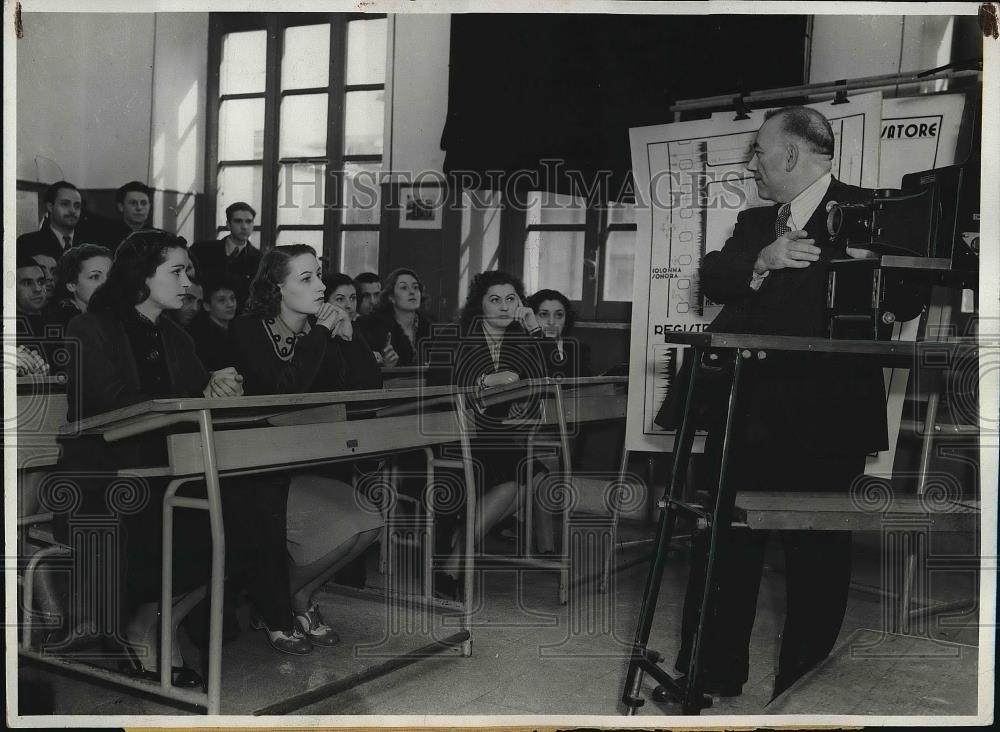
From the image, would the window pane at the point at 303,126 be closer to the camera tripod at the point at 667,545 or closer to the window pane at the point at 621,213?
the window pane at the point at 621,213

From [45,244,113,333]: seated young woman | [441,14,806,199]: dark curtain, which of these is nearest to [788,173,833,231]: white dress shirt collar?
[441,14,806,199]: dark curtain

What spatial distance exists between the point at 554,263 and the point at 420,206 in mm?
642

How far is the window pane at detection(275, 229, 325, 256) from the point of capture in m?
3.43

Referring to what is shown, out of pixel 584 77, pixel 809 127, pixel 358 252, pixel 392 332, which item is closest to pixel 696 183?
pixel 809 127

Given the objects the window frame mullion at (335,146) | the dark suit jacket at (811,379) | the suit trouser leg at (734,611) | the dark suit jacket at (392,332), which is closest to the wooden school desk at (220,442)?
the suit trouser leg at (734,611)

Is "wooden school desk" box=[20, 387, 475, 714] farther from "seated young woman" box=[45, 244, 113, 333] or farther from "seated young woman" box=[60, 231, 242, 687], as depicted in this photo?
"seated young woman" box=[45, 244, 113, 333]

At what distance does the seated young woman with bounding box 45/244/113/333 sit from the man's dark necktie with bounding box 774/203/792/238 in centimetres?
210

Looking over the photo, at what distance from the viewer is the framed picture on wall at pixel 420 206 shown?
3.77 metres

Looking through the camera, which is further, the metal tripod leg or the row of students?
the row of students

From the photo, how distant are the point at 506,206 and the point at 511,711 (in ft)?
6.96

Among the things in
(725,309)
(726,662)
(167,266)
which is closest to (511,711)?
(726,662)

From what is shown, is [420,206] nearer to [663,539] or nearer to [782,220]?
[782,220]

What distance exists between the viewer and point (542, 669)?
285 cm

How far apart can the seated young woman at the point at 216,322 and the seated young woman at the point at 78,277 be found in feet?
1.10
